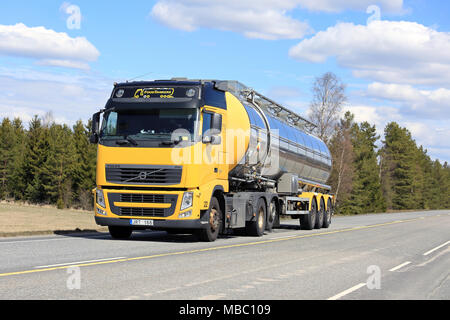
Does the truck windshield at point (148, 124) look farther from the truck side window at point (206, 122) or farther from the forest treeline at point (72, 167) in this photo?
the forest treeline at point (72, 167)

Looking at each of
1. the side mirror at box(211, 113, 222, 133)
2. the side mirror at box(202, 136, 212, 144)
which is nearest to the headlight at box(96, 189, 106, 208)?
the side mirror at box(202, 136, 212, 144)

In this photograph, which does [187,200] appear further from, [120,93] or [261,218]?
[261,218]

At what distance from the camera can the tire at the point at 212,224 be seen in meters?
16.6

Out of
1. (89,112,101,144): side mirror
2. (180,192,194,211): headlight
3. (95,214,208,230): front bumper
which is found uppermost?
(89,112,101,144): side mirror

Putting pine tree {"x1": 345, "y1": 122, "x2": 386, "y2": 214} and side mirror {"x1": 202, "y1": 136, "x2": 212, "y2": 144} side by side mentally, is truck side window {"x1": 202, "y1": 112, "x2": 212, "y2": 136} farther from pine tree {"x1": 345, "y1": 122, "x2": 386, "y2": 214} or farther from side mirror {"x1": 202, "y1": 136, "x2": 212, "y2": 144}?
pine tree {"x1": 345, "y1": 122, "x2": 386, "y2": 214}

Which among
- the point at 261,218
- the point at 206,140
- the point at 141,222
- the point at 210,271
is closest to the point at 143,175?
the point at 141,222

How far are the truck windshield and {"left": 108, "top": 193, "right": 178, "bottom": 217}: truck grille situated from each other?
1.43 m

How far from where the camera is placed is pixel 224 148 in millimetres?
17297

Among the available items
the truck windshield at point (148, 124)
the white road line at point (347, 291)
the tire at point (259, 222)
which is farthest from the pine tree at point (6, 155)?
the white road line at point (347, 291)

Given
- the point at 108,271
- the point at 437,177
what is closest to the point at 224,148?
the point at 108,271

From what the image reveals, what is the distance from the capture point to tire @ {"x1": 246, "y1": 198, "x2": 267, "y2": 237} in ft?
65.2

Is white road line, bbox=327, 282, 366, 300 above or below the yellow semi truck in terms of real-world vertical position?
below
